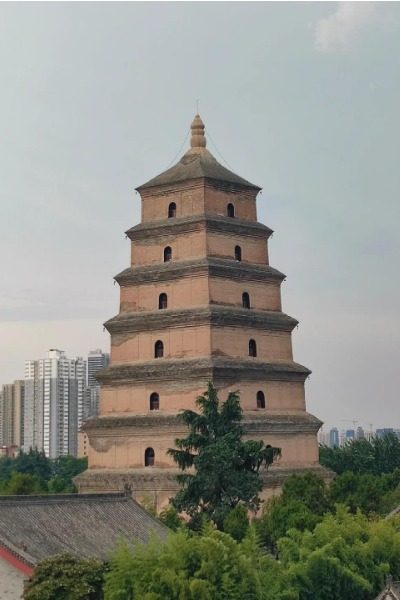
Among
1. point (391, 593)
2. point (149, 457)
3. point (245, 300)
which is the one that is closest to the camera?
point (391, 593)

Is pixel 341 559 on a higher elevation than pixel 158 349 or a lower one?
lower

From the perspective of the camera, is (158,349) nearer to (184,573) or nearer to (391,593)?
(184,573)

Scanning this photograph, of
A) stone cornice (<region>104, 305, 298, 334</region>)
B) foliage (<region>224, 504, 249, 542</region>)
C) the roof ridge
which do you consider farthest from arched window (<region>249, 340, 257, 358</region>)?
the roof ridge

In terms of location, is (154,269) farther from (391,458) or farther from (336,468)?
(391,458)

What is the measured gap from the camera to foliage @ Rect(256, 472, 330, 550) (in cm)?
3516

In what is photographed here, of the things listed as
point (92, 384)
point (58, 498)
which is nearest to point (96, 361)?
point (92, 384)

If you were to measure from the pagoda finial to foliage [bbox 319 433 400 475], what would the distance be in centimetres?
2190

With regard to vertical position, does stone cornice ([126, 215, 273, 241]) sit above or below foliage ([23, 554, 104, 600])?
above

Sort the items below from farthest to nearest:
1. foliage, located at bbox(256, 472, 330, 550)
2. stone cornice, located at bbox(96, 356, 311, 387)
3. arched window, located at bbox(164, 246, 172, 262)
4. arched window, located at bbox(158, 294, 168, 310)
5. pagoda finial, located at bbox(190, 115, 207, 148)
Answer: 1. pagoda finial, located at bbox(190, 115, 207, 148)
2. arched window, located at bbox(164, 246, 172, 262)
3. arched window, located at bbox(158, 294, 168, 310)
4. stone cornice, located at bbox(96, 356, 311, 387)
5. foliage, located at bbox(256, 472, 330, 550)

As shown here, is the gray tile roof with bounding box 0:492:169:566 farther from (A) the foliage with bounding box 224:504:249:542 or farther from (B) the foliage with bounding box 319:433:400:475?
(B) the foliage with bounding box 319:433:400:475

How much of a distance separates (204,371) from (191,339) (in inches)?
66.1

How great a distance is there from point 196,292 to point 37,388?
94.8 m

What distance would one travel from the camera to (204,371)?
139ft

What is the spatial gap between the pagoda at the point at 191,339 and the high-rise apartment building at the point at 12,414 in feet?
314
